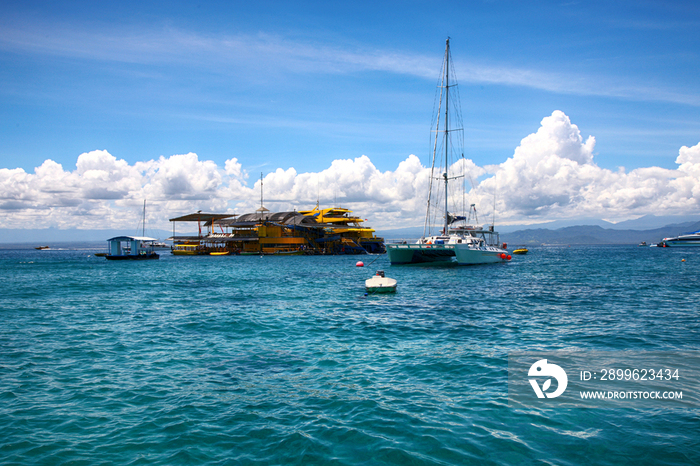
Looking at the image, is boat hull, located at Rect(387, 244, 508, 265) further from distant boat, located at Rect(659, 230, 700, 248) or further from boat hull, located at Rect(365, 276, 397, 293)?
distant boat, located at Rect(659, 230, 700, 248)

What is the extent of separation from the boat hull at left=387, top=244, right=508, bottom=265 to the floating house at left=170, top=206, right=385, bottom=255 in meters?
50.0

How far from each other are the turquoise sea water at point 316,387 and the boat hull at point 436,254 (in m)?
27.2

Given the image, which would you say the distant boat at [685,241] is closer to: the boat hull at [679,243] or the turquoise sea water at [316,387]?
the boat hull at [679,243]

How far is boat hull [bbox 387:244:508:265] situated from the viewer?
1982 inches

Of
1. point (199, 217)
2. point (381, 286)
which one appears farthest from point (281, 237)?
point (381, 286)

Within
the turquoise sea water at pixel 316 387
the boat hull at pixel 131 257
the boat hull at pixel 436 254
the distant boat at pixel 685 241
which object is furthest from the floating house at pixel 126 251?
the distant boat at pixel 685 241

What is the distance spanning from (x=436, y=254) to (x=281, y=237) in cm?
5812

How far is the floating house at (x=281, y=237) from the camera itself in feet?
334

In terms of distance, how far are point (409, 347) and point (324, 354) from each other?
9.62 feet

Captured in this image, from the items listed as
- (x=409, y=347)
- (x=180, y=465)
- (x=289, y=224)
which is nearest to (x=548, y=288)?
(x=409, y=347)

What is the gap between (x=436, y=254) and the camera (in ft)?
168

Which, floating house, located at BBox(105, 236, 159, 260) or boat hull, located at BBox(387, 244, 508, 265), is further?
floating house, located at BBox(105, 236, 159, 260)

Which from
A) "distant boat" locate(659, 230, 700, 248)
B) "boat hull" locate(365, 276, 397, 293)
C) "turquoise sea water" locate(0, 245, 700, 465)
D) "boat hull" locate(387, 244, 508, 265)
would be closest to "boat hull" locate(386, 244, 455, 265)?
"boat hull" locate(387, 244, 508, 265)

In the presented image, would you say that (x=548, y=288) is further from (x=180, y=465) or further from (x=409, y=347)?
(x=180, y=465)
